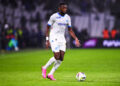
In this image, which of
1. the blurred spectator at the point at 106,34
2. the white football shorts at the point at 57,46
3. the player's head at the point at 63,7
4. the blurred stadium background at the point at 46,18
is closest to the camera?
the player's head at the point at 63,7

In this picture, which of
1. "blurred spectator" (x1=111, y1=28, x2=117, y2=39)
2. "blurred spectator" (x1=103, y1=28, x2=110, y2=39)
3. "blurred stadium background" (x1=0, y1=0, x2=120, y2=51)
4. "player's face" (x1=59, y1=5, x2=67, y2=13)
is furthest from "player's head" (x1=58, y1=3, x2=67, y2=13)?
"blurred stadium background" (x1=0, y1=0, x2=120, y2=51)

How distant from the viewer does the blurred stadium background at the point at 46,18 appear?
37.2 metres

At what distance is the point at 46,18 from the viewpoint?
3950 centimetres

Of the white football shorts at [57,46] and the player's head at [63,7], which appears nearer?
the player's head at [63,7]

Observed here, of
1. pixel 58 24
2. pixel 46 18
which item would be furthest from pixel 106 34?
pixel 58 24

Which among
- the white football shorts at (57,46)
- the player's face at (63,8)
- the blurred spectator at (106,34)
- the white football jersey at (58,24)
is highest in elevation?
the player's face at (63,8)

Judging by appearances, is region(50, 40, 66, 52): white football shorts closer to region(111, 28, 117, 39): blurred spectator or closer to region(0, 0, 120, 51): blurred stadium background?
region(111, 28, 117, 39): blurred spectator

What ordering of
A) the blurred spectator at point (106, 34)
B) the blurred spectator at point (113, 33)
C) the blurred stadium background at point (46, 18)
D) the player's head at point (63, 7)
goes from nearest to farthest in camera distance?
1. the player's head at point (63, 7)
2. the blurred spectator at point (106, 34)
3. the blurred spectator at point (113, 33)
4. the blurred stadium background at point (46, 18)

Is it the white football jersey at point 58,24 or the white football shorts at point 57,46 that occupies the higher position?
the white football jersey at point 58,24

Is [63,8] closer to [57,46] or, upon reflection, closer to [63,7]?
[63,7]

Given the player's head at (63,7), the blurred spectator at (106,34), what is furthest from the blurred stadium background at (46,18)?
the player's head at (63,7)

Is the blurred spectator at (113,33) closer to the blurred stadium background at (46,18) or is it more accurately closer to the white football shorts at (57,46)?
the blurred stadium background at (46,18)

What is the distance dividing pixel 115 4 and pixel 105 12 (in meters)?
1.31

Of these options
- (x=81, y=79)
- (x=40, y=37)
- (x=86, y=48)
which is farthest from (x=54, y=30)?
(x=40, y=37)
